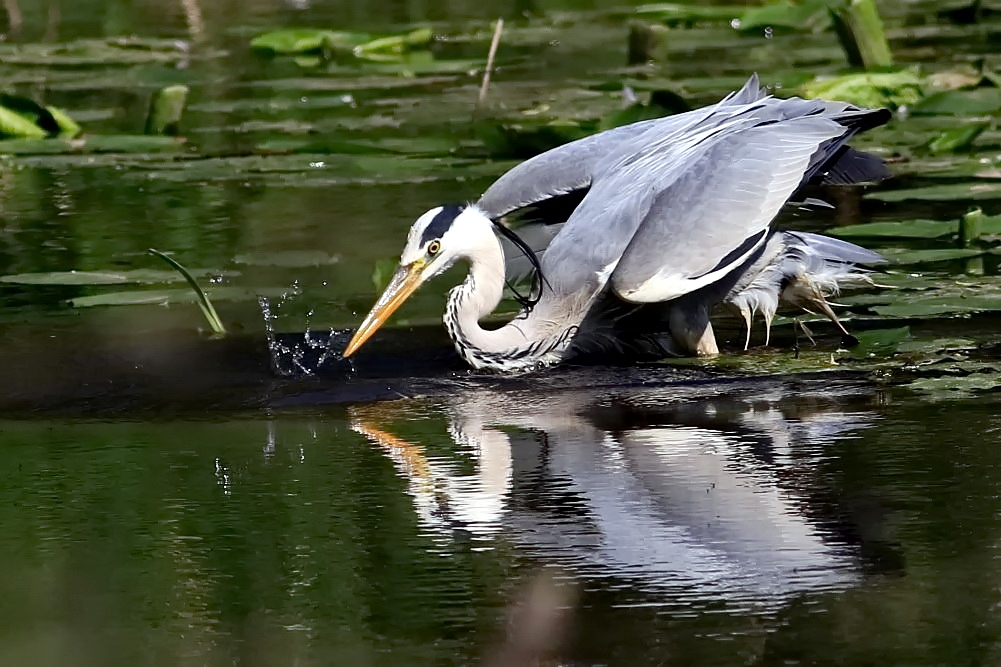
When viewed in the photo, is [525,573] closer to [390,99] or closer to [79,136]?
[79,136]

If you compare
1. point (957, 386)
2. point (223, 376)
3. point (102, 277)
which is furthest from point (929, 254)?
point (102, 277)

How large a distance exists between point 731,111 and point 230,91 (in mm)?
5907

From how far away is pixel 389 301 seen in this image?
6320mm

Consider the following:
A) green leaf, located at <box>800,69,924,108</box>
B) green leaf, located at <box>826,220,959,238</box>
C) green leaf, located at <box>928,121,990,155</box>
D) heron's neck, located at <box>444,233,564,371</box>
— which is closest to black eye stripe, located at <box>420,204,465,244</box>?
heron's neck, located at <box>444,233,564,371</box>

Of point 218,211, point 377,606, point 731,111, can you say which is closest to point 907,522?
point 377,606

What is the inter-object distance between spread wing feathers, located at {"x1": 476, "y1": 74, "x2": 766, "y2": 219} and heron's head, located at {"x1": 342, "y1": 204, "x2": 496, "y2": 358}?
34cm

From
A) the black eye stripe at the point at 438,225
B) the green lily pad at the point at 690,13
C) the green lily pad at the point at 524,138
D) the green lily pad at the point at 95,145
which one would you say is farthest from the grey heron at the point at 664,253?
the green lily pad at the point at 690,13

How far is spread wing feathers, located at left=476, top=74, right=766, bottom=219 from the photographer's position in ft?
22.4

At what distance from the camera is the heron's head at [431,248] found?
6.33 m

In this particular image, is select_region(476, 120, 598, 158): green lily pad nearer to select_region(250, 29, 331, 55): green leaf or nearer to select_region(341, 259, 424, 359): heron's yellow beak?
select_region(341, 259, 424, 359): heron's yellow beak

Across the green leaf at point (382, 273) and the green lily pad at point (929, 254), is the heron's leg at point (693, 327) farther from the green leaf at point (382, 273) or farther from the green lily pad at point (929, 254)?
the green leaf at point (382, 273)

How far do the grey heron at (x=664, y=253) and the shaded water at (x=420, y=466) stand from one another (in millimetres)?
183

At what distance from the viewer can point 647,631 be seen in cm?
354

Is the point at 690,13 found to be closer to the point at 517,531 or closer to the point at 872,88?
the point at 872,88
